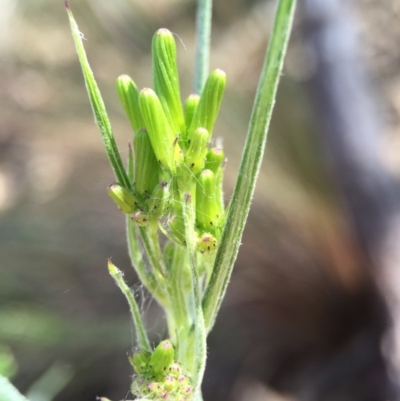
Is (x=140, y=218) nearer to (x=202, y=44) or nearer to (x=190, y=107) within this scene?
(x=190, y=107)

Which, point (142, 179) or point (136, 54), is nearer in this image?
point (142, 179)

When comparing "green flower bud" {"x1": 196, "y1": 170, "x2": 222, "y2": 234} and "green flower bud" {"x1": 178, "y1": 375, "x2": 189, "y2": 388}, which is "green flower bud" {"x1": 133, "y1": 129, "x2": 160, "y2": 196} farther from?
"green flower bud" {"x1": 178, "y1": 375, "x2": 189, "y2": 388}

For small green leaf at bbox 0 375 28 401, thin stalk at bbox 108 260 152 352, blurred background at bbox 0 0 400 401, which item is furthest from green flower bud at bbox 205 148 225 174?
blurred background at bbox 0 0 400 401

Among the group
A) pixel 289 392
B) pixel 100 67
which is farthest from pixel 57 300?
pixel 100 67

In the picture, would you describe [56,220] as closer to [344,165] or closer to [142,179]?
[344,165]

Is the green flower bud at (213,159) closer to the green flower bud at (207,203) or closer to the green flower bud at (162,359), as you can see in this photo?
the green flower bud at (207,203)

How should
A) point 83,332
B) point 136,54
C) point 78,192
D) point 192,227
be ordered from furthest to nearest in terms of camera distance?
1. point 136,54
2. point 78,192
3. point 83,332
4. point 192,227
